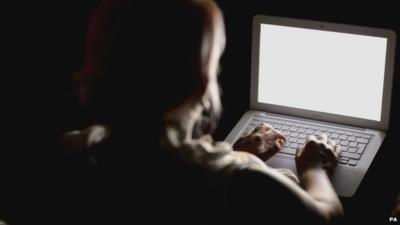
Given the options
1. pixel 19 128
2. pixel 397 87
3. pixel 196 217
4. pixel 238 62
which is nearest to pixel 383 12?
pixel 397 87

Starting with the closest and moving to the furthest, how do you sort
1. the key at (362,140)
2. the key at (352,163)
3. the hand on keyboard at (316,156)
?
the hand on keyboard at (316,156), the key at (352,163), the key at (362,140)

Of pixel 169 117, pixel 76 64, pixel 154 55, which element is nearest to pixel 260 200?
pixel 169 117

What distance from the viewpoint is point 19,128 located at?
2098 millimetres

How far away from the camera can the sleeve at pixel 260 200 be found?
1.35m

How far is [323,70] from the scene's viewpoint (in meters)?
2.02

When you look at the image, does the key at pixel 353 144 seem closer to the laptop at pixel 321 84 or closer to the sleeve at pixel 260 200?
the laptop at pixel 321 84

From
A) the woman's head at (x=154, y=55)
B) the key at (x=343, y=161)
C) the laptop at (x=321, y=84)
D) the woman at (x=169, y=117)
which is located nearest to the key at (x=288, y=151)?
the laptop at (x=321, y=84)

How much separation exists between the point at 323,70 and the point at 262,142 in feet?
1.01

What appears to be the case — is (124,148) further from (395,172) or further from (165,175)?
(395,172)

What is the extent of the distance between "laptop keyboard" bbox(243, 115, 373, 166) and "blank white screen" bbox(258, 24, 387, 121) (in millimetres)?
57

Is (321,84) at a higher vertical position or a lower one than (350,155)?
higher

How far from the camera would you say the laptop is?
1931 mm

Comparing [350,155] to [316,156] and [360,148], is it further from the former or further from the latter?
[316,156]

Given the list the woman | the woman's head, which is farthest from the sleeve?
the woman's head
